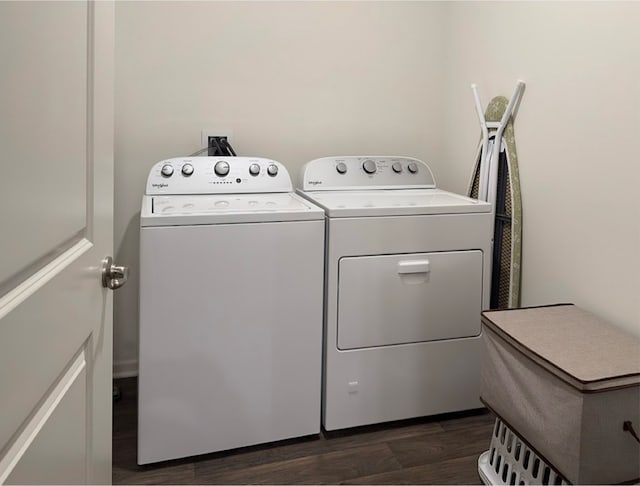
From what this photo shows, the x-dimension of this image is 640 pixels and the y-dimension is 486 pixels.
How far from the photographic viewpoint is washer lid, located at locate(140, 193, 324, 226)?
1.68m

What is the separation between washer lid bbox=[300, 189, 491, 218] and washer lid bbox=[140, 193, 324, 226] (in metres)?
0.09

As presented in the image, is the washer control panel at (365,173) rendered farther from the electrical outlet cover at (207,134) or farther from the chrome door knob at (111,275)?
the chrome door knob at (111,275)

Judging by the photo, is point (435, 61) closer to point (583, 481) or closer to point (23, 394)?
point (583, 481)

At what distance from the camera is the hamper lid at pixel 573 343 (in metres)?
1.26

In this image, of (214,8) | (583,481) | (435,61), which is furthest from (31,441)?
(435,61)

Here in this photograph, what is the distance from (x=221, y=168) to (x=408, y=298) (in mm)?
939

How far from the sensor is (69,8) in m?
0.78

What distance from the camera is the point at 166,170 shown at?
2.12 m

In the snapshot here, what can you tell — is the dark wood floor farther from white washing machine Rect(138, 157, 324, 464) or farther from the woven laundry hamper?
the woven laundry hamper

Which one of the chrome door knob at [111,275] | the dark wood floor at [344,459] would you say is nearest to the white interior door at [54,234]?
the chrome door knob at [111,275]

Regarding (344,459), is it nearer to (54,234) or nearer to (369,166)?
(369,166)

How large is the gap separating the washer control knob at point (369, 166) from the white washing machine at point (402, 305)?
0.30m

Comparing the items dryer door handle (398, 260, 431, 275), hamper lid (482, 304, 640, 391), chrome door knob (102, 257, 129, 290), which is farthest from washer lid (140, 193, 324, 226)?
hamper lid (482, 304, 640, 391)

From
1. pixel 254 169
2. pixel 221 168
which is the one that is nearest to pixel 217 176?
pixel 221 168
